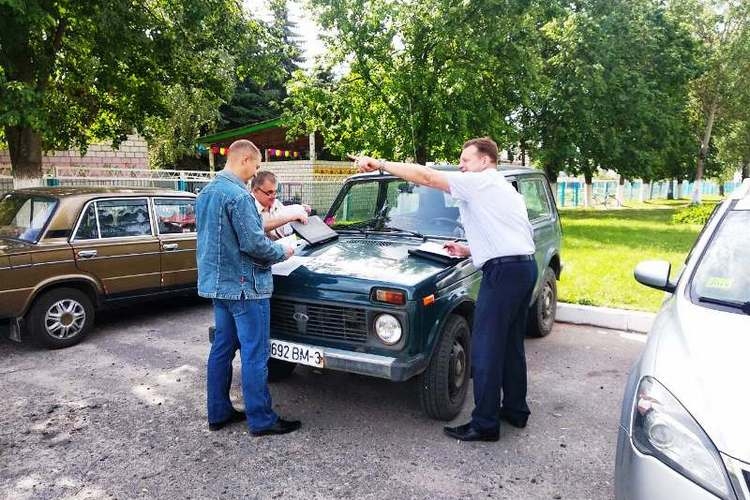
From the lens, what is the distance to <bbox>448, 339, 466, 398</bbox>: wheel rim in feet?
13.7

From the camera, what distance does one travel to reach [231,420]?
409 cm

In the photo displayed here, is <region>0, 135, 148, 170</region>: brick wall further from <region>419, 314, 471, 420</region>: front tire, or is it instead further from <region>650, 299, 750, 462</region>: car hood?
<region>650, 299, 750, 462</region>: car hood

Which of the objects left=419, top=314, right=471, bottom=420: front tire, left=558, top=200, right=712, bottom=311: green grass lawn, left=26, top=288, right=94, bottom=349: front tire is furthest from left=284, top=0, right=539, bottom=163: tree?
left=419, top=314, right=471, bottom=420: front tire

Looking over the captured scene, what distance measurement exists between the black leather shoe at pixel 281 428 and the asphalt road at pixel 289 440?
61 millimetres

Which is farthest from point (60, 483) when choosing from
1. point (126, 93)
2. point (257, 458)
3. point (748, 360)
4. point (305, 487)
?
point (126, 93)

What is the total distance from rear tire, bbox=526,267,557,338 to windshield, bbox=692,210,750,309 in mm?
2724

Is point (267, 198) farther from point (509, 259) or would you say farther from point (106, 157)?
point (106, 157)

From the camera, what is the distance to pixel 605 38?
2361 centimetres

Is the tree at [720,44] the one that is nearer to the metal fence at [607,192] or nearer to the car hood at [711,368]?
the metal fence at [607,192]

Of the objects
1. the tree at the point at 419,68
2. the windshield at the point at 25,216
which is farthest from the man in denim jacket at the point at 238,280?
the tree at the point at 419,68

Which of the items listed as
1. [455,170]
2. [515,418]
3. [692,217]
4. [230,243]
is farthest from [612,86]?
[230,243]

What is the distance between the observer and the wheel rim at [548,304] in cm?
635

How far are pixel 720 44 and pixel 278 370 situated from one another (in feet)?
109

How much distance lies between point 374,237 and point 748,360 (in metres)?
3.11
